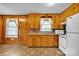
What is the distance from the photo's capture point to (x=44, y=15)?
24.5 ft

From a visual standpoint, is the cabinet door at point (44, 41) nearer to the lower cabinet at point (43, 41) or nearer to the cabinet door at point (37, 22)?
the lower cabinet at point (43, 41)

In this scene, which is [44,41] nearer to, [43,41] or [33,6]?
[43,41]

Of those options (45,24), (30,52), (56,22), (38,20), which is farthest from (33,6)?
(45,24)

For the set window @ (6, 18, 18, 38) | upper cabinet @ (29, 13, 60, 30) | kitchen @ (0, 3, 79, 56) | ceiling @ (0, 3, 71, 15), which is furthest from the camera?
window @ (6, 18, 18, 38)

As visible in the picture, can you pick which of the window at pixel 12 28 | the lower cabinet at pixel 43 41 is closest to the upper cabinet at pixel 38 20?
the lower cabinet at pixel 43 41

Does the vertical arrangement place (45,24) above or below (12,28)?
above

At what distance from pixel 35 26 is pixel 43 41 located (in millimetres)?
1170

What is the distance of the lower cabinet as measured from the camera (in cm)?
654

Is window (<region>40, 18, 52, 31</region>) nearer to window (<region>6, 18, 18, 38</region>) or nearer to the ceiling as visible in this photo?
the ceiling

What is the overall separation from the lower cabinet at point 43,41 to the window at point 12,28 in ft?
8.00

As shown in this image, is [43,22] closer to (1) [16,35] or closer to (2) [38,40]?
(2) [38,40]

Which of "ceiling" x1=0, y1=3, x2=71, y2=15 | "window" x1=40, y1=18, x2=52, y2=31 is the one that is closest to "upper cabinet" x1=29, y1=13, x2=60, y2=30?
"window" x1=40, y1=18, x2=52, y2=31

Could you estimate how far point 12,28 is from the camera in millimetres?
8867

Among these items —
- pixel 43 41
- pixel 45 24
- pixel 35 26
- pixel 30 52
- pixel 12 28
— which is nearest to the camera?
pixel 30 52
